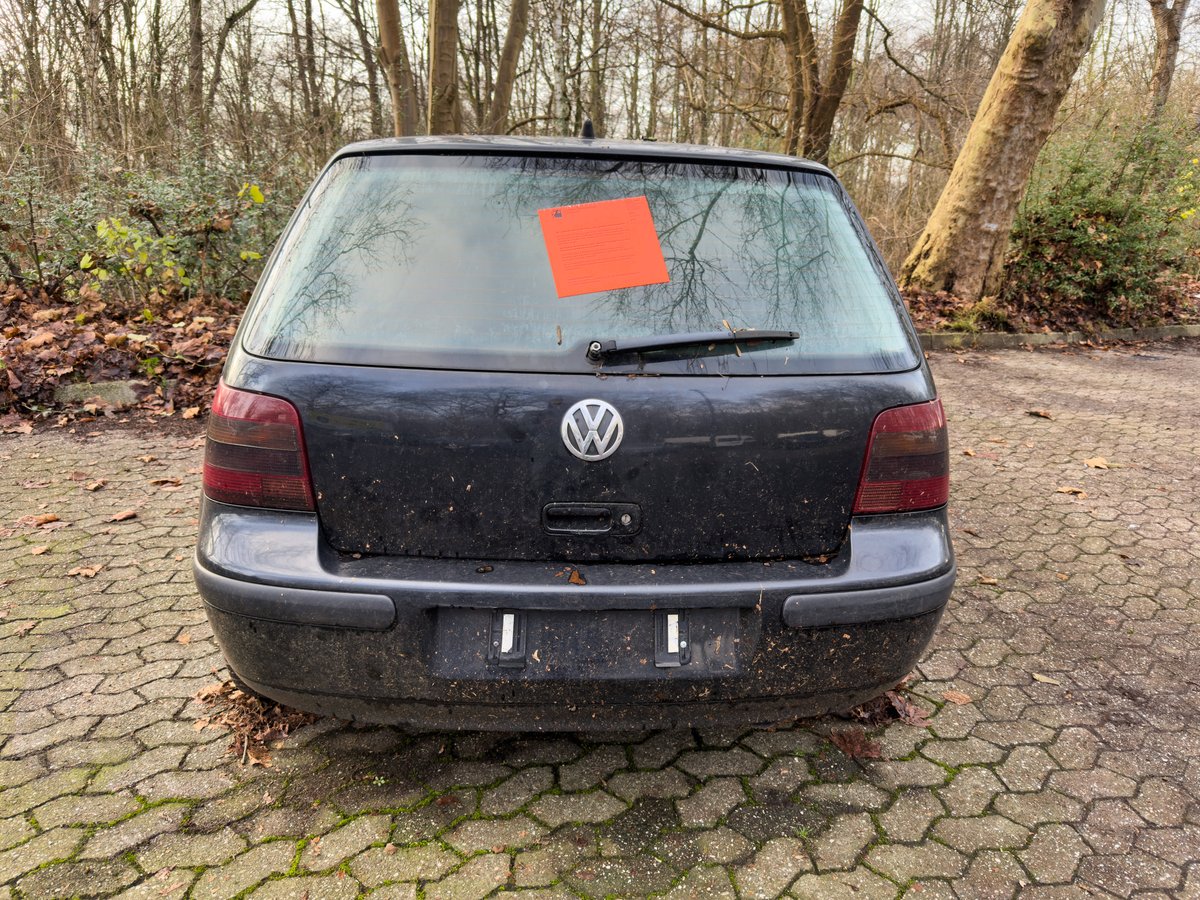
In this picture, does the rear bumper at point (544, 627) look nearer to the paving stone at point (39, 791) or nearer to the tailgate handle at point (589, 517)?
the tailgate handle at point (589, 517)

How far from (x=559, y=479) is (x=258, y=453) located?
2.33 ft

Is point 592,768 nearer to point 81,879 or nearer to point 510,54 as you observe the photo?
point 81,879

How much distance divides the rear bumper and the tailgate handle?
0.10m

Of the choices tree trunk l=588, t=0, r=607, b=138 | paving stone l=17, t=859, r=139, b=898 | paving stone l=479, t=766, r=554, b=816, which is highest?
tree trunk l=588, t=0, r=607, b=138

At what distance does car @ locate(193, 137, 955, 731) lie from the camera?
1.77m

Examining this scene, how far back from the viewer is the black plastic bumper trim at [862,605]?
1821 mm

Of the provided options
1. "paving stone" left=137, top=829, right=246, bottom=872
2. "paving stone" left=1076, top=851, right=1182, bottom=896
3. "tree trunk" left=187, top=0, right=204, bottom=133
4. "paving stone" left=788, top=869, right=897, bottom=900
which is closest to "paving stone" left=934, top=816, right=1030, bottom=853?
"paving stone" left=1076, top=851, right=1182, bottom=896

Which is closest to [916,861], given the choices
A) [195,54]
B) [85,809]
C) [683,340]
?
[683,340]

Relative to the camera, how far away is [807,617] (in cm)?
182

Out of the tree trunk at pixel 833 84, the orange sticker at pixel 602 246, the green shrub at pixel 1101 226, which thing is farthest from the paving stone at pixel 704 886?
the tree trunk at pixel 833 84

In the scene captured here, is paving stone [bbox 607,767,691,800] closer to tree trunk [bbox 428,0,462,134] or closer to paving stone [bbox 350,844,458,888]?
paving stone [bbox 350,844,458,888]

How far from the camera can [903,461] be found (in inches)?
76.3

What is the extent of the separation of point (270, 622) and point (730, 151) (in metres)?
1.74

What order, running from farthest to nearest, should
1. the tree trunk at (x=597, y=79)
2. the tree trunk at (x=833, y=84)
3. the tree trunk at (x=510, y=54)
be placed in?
the tree trunk at (x=597, y=79) → the tree trunk at (x=510, y=54) → the tree trunk at (x=833, y=84)
